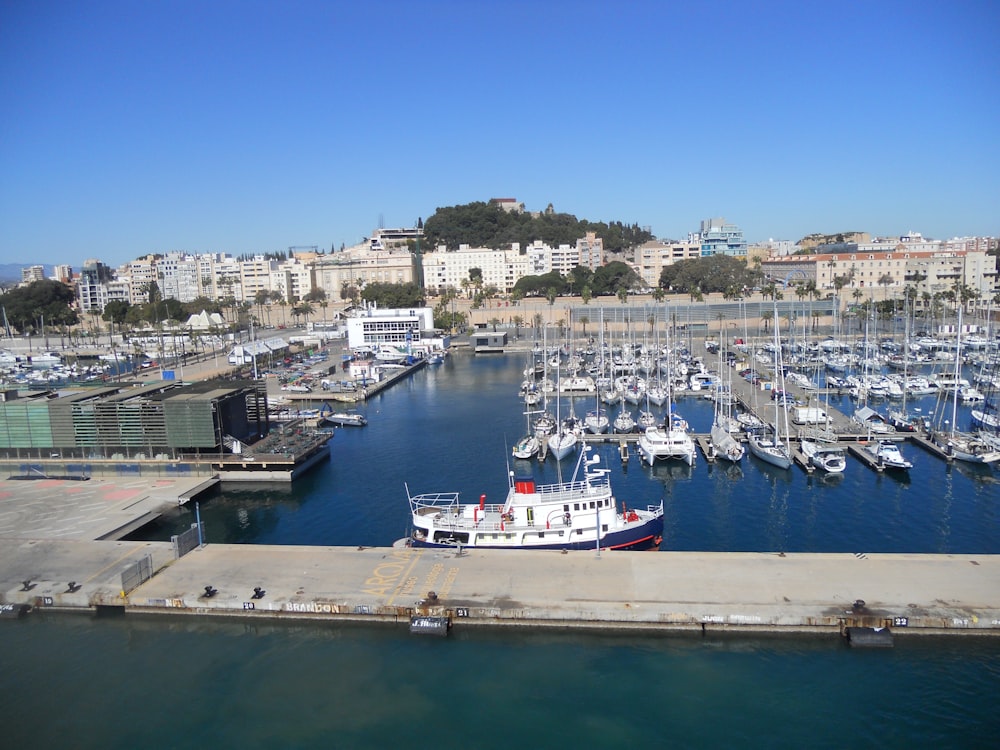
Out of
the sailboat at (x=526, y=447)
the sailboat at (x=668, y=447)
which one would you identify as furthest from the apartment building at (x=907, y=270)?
the sailboat at (x=526, y=447)

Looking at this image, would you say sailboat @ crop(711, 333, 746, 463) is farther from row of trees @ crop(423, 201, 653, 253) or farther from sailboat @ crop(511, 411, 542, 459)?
row of trees @ crop(423, 201, 653, 253)

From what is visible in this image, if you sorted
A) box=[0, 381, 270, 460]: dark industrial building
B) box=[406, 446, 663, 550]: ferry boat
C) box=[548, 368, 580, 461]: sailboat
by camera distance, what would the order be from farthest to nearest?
box=[548, 368, 580, 461]: sailboat
box=[0, 381, 270, 460]: dark industrial building
box=[406, 446, 663, 550]: ferry boat

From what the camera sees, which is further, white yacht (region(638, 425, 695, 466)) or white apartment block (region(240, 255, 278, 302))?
white apartment block (region(240, 255, 278, 302))

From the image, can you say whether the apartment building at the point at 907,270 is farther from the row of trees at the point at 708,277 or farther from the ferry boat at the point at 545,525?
Result: the ferry boat at the point at 545,525

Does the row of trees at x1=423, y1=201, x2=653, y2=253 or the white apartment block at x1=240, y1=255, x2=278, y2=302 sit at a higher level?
the row of trees at x1=423, y1=201, x2=653, y2=253

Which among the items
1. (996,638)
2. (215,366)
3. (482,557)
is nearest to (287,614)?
(482,557)

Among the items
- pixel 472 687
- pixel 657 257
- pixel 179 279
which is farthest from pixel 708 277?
pixel 179 279

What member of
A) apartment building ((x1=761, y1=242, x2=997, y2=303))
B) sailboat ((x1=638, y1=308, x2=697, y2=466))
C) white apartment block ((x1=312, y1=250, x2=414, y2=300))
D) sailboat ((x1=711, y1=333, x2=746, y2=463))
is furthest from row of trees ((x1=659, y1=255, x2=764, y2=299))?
sailboat ((x1=638, y1=308, x2=697, y2=466))

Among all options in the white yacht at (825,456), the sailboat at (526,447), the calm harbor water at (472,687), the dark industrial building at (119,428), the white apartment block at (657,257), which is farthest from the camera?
the white apartment block at (657,257)

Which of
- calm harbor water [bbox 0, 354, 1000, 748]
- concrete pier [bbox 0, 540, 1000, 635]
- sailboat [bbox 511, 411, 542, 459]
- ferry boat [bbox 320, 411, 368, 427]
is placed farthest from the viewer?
ferry boat [bbox 320, 411, 368, 427]

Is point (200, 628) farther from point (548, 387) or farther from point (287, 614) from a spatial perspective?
point (548, 387)

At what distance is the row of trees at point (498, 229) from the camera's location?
307 ft

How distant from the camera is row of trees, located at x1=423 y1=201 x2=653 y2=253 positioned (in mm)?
93688

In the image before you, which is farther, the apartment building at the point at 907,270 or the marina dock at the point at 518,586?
the apartment building at the point at 907,270
